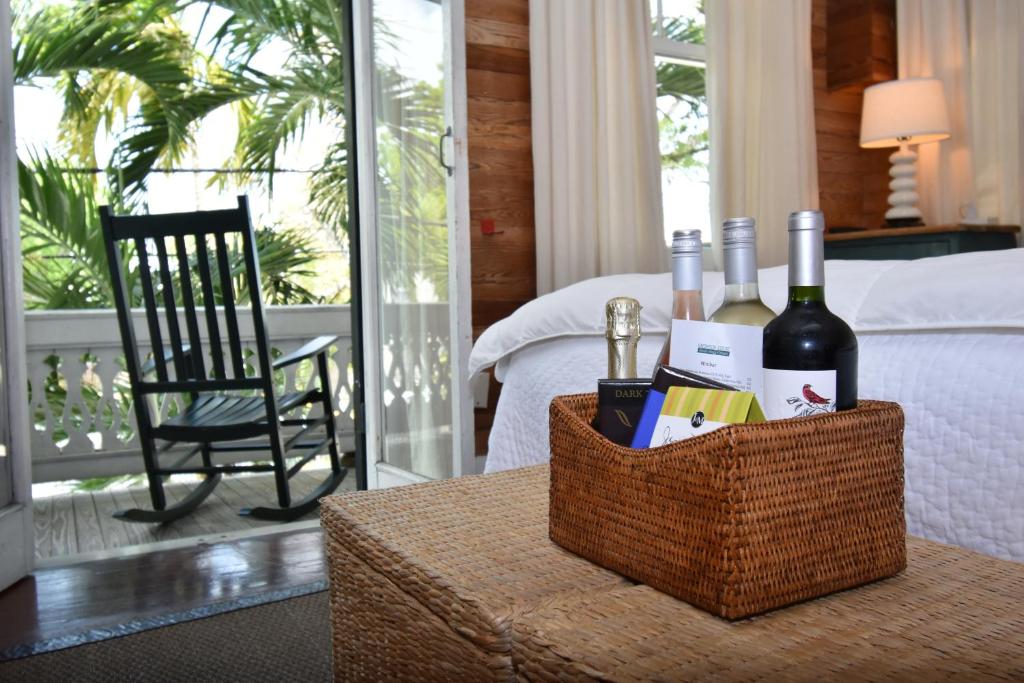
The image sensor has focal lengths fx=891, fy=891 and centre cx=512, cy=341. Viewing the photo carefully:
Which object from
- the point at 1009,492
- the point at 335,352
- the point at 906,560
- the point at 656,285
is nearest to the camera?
the point at 906,560

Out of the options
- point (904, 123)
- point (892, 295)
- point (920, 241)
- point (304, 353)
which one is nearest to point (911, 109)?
point (904, 123)

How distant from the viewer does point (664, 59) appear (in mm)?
3209

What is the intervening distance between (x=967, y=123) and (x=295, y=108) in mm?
3247

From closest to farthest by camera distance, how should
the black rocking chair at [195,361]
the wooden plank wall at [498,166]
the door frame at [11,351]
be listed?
the door frame at [11,351] < the black rocking chair at [195,361] < the wooden plank wall at [498,166]

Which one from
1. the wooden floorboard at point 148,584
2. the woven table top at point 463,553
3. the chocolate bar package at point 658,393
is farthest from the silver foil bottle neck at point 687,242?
the wooden floorboard at point 148,584

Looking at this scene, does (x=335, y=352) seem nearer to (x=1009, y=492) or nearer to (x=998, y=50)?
(x=998, y=50)

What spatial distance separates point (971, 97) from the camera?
3340mm

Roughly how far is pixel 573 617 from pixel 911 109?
302 cm

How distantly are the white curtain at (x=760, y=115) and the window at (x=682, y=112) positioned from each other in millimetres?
128

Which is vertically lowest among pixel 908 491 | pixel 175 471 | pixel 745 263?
pixel 175 471

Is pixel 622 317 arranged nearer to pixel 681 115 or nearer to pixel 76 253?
pixel 681 115

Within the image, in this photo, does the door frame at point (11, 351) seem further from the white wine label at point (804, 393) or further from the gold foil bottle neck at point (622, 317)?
the white wine label at point (804, 393)

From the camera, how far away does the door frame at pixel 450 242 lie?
7.77 ft

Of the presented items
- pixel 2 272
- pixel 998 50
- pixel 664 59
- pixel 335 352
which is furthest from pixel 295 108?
pixel 998 50
